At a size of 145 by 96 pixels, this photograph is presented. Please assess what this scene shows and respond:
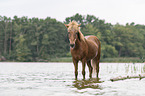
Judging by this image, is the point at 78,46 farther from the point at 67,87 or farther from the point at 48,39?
the point at 48,39

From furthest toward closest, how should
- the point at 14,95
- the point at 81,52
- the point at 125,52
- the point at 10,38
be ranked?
1. the point at 125,52
2. the point at 10,38
3. the point at 81,52
4. the point at 14,95

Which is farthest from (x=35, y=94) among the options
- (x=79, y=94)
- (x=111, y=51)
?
(x=111, y=51)

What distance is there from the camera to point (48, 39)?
8100 centimetres

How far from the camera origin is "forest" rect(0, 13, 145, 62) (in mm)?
74569

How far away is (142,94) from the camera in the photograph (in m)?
7.00

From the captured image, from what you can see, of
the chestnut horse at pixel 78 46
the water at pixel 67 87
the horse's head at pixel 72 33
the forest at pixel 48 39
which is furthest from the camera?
the forest at pixel 48 39

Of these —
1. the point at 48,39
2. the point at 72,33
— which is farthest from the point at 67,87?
the point at 48,39

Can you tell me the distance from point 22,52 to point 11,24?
18.9m

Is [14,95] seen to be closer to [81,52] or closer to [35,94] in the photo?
[35,94]

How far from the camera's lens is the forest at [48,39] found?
7457 centimetres

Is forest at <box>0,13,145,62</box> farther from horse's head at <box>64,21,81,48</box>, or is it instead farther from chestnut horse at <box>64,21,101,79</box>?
horse's head at <box>64,21,81,48</box>

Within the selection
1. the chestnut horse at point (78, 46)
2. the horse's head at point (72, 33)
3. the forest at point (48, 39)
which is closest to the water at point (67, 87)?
the chestnut horse at point (78, 46)

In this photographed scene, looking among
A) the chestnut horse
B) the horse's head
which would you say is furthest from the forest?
the horse's head

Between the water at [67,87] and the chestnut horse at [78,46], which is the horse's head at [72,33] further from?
the water at [67,87]
